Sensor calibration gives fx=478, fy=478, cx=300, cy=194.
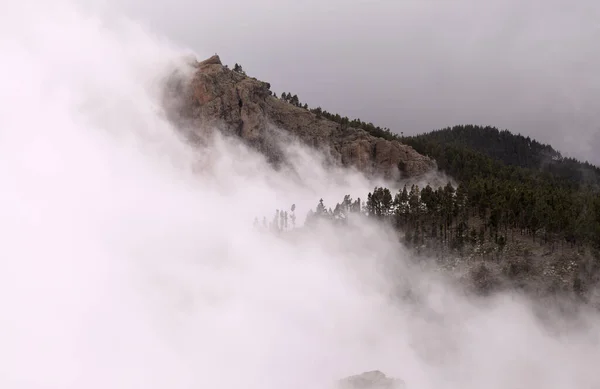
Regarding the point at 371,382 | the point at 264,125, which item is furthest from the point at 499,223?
the point at 264,125

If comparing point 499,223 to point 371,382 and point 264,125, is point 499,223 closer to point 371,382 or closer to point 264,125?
point 371,382

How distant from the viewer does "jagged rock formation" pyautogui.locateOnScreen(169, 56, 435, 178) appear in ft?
459

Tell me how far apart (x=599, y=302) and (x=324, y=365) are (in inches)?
1761

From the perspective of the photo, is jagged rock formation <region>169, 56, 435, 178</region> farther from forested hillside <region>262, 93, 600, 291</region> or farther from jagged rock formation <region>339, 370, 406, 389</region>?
jagged rock formation <region>339, 370, 406, 389</region>

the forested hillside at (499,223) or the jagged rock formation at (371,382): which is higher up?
the forested hillside at (499,223)

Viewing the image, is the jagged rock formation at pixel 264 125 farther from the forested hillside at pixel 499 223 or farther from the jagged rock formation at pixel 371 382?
the jagged rock formation at pixel 371 382

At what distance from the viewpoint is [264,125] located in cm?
14788

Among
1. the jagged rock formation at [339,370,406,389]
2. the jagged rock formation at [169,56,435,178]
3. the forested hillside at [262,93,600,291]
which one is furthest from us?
the jagged rock formation at [169,56,435,178]

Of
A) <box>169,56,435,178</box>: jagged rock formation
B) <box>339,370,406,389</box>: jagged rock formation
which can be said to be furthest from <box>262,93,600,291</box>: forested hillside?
<box>169,56,435,178</box>: jagged rock formation

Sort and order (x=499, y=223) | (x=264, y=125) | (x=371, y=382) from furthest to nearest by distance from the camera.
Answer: (x=264, y=125)
(x=499, y=223)
(x=371, y=382)

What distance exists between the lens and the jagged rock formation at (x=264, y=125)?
140m

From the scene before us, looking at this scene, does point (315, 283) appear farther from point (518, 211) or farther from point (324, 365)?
point (518, 211)

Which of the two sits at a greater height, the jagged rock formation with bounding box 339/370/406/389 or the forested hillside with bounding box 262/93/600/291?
the forested hillside with bounding box 262/93/600/291

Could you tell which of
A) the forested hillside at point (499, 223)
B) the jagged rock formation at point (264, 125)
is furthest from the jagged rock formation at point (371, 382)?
the jagged rock formation at point (264, 125)
